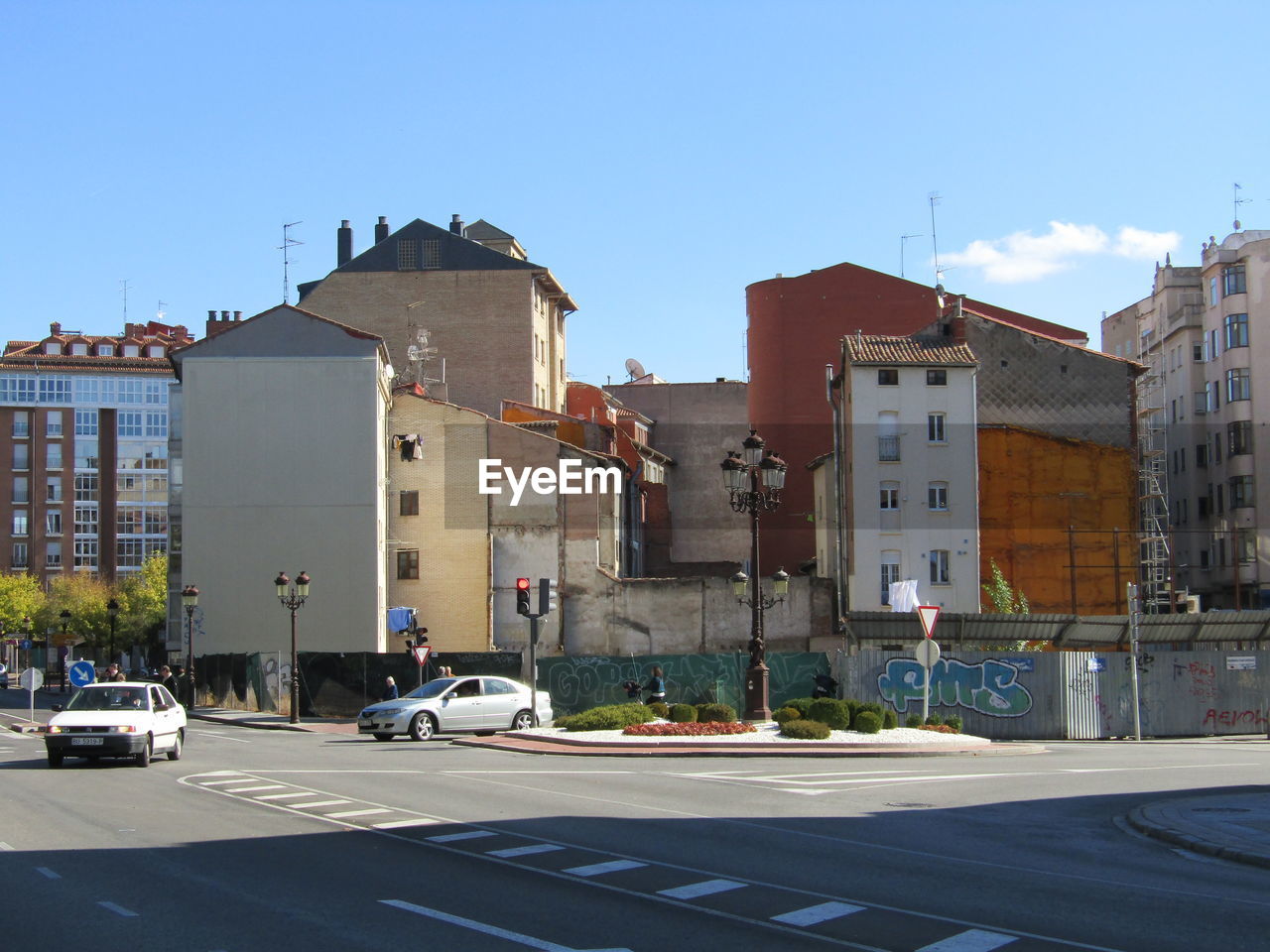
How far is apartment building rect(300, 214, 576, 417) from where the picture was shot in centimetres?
6606

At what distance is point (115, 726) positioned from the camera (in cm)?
2209

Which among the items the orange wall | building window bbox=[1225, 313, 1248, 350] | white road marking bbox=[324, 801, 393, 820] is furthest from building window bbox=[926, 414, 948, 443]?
white road marking bbox=[324, 801, 393, 820]

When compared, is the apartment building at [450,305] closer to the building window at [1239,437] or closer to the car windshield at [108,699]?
the building window at [1239,437]

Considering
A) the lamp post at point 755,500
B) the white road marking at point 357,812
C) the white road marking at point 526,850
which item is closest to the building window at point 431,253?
the lamp post at point 755,500

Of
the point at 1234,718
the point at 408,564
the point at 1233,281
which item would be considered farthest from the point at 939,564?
the point at 1233,281

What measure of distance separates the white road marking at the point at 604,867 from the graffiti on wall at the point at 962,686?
24.0 m

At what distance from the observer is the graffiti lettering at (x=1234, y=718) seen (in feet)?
120

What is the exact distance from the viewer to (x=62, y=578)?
95812 millimetres

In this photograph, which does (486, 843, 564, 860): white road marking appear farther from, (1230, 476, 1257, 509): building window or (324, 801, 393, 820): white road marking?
(1230, 476, 1257, 509): building window

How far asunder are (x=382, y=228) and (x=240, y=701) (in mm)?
34807

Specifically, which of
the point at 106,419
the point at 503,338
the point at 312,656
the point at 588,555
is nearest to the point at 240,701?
the point at 312,656

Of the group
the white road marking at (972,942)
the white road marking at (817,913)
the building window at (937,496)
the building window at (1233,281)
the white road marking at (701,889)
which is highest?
the building window at (1233,281)

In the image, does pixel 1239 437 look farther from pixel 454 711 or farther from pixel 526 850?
pixel 526 850

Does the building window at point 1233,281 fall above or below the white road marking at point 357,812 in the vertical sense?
above
